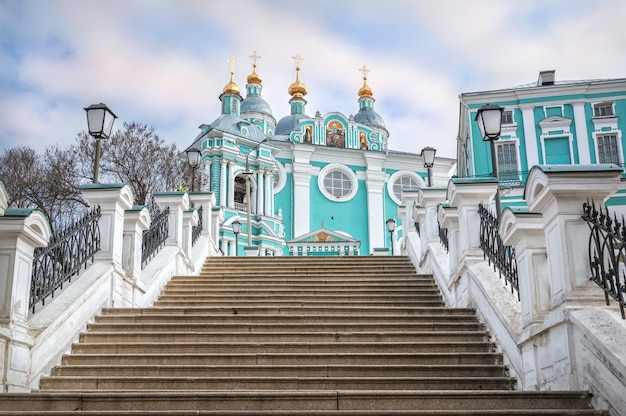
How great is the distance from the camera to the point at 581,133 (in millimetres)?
32438

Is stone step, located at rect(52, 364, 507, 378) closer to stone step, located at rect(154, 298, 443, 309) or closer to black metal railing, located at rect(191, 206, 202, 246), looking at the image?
stone step, located at rect(154, 298, 443, 309)

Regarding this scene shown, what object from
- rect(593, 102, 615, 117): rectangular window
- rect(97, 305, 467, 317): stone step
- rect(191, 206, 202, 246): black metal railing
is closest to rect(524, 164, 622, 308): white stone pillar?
rect(97, 305, 467, 317): stone step

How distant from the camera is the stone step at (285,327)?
29.3ft

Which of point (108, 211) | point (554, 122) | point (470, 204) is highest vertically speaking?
point (554, 122)

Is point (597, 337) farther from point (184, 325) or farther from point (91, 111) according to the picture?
point (91, 111)

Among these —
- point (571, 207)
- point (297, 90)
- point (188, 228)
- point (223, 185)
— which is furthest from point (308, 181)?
point (571, 207)

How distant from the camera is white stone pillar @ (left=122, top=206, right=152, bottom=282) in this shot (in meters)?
10.7

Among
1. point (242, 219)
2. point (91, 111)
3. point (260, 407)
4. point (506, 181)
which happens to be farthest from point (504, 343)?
point (242, 219)

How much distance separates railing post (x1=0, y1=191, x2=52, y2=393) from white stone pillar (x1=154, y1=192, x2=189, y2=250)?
6250 mm

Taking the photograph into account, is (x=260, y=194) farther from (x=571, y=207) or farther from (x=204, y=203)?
(x=571, y=207)

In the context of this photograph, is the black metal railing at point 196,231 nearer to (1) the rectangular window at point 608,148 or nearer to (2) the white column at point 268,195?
(1) the rectangular window at point 608,148

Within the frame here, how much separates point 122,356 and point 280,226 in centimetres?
3745

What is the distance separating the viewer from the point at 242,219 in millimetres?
43281

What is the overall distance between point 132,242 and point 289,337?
3457 mm
